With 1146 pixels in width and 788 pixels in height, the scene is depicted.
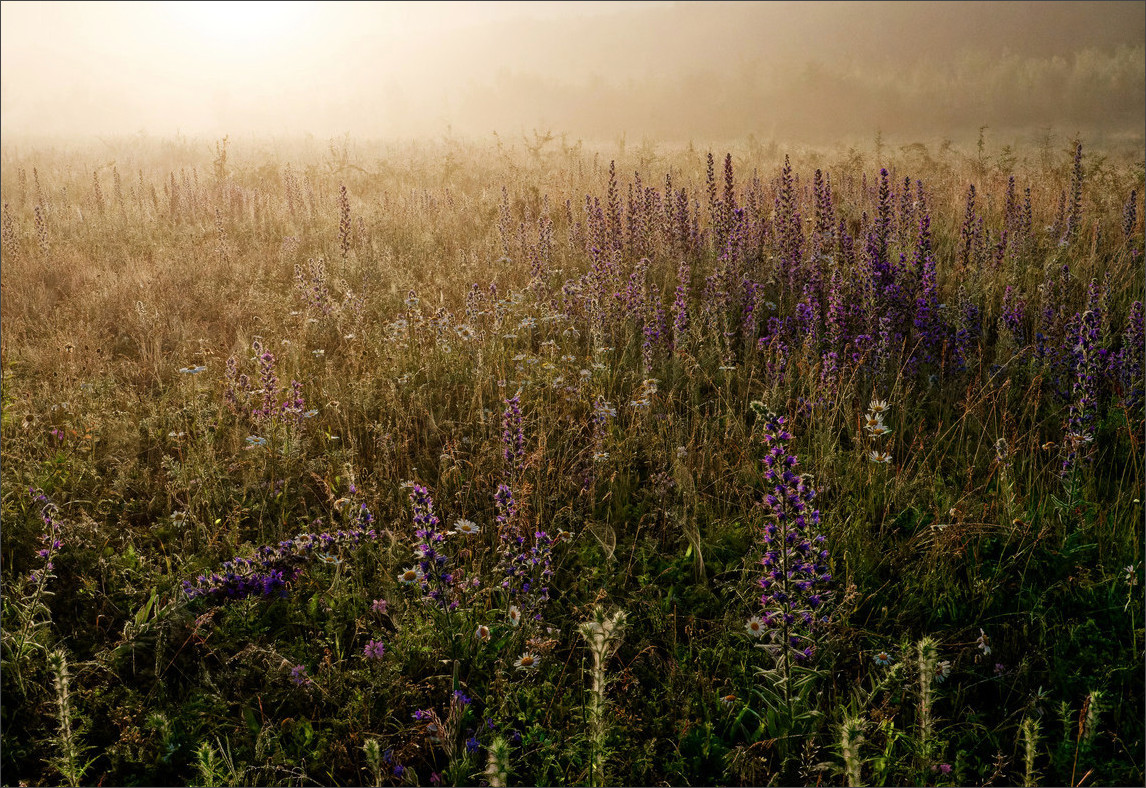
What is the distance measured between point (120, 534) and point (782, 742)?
286 cm

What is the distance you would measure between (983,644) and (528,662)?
1.51 m

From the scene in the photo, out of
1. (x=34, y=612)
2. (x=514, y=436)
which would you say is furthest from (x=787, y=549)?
(x=34, y=612)

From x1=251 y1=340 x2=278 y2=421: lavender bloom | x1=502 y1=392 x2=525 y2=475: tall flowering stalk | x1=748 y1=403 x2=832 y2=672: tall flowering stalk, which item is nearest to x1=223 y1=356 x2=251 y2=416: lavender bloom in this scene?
x1=251 y1=340 x2=278 y2=421: lavender bloom

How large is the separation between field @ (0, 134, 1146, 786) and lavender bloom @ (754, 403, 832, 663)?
0.06ft

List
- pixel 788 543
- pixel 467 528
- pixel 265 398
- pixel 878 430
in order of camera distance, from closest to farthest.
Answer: pixel 788 543 < pixel 467 528 < pixel 878 430 < pixel 265 398

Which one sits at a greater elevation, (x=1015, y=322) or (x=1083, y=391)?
(x=1015, y=322)

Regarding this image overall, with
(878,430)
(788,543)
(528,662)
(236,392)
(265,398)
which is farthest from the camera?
(236,392)

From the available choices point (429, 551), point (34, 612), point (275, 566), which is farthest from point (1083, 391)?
point (34, 612)

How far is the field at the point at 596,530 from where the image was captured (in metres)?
1.94

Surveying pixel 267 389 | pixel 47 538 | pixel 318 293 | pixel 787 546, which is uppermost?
pixel 318 293

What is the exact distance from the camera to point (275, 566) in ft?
8.54

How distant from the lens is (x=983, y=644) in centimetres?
221

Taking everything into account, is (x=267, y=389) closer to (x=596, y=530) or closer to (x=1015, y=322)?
(x=596, y=530)

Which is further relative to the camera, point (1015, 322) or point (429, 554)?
point (1015, 322)
